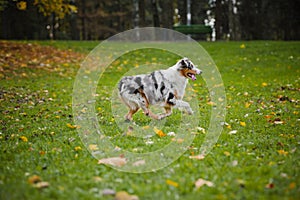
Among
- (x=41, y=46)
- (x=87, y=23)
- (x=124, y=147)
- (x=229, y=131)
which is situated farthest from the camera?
(x=87, y=23)

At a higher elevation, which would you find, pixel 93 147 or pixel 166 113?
pixel 166 113

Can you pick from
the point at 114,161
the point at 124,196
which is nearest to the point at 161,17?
the point at 114,161

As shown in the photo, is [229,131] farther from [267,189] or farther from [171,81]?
[267,189]

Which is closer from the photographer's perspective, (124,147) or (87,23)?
(124,147)

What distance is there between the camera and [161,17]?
1634 inches

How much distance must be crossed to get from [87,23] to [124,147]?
35.8 metres

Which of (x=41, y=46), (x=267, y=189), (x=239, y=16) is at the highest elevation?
(x=239, y=16)

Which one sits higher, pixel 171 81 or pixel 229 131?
pixel 171 81

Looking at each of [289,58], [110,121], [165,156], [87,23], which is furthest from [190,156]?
[87,23]

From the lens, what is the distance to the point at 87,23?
38.6 meters

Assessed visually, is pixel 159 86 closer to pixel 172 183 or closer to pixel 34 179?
pixel 172 183

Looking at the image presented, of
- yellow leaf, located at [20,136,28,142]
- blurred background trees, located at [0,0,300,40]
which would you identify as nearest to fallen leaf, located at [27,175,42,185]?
yellow leaf, located at [20,136,28,142]

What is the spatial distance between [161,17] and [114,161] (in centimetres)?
3894

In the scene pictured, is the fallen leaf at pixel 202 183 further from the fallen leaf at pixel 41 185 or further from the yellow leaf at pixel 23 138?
the yellow leaf at pixel 23 138
